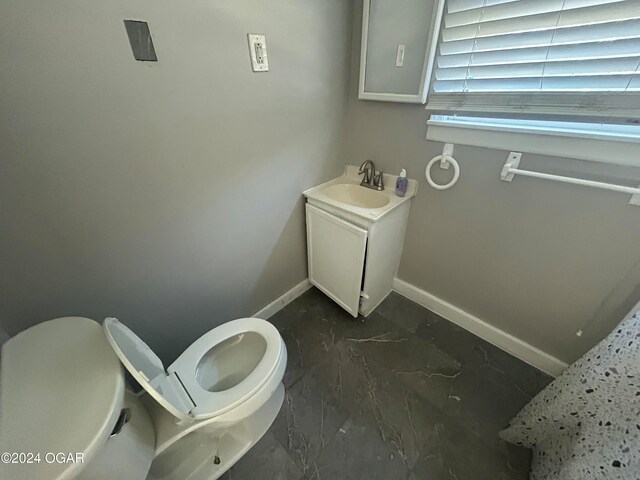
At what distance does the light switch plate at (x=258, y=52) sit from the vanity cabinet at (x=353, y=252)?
68 centimetres

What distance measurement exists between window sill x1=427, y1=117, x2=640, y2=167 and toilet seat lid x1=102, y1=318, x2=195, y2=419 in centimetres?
151

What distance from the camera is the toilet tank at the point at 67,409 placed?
482mm

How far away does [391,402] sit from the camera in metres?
1.23

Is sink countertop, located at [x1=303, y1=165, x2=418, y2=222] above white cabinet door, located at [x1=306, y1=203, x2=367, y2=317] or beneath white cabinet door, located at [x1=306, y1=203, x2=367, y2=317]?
above

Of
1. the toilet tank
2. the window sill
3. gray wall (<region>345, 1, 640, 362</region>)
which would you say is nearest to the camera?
the toilet tank

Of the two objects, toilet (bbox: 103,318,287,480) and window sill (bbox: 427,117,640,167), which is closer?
toilet (bbox: 103,318,287,480)

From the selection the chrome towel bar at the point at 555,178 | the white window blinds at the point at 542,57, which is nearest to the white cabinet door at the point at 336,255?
the chrome towel bar at the point at 555,178

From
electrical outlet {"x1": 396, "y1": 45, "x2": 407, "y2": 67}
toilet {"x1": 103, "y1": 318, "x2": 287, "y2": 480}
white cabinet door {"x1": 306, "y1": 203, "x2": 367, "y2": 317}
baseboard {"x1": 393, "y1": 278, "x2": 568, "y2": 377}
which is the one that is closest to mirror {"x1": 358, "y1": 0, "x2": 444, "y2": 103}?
electrical outlet {"x1": 396, "y1": 45, "x2": 407, "y2": 67}

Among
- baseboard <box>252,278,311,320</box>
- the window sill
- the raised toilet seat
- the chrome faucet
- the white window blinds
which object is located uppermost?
the white window blinds

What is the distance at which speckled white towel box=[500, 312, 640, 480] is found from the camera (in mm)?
648

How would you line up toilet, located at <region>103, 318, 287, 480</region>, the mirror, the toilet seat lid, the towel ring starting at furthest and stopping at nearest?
the towel ring → the mirror → toilet, located at <region>103, 318, 287, 480</region> → the toilet seat lid

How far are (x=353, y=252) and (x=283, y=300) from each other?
665 millimetres

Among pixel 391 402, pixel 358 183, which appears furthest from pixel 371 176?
pixel 391 402

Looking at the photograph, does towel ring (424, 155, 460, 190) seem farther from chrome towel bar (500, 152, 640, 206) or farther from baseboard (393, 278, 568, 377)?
baseboard (393, 278, 568, 377)
